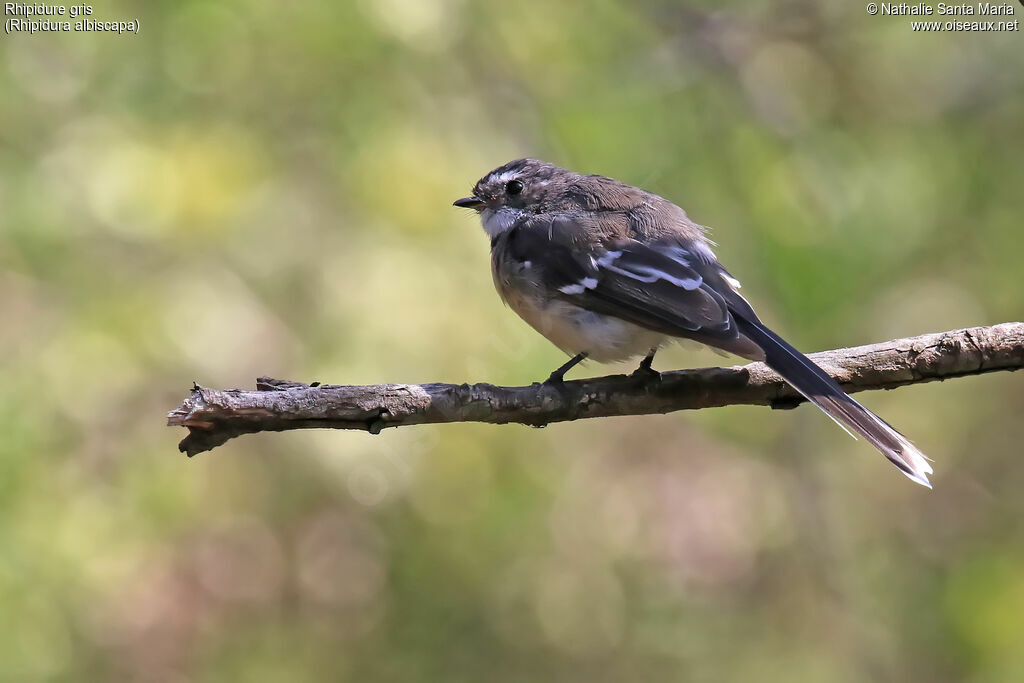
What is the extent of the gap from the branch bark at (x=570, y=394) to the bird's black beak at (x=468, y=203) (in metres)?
1.69

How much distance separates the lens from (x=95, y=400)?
4.42 meters

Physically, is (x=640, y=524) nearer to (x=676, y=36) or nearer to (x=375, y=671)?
(x=375, y=671)

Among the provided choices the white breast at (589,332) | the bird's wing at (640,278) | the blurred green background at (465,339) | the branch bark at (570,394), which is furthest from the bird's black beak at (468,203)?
the branch bark at (570,394)

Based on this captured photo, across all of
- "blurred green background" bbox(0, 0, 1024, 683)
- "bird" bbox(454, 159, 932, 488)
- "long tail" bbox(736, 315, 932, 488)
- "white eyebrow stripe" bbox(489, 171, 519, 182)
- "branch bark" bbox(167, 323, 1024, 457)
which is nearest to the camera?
"branch bark" bbox(167, 323, 1024, 457)

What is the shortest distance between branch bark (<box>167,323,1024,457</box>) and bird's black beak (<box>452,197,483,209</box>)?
66.7 inches

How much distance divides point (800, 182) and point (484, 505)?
231cm

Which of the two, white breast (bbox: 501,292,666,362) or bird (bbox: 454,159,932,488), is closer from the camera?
bird (bbox: 454,159,932,488)

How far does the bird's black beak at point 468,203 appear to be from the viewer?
15.8ft

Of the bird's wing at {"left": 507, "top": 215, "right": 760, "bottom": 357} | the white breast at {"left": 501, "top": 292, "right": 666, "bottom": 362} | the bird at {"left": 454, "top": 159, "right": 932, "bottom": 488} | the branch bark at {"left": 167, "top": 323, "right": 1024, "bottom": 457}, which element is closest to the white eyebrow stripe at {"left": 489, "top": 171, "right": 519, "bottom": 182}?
the bird at {"left": 454, "top": 159, "right": 932, "bottom": 488}

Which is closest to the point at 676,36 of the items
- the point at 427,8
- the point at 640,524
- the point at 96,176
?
the point at 427,8

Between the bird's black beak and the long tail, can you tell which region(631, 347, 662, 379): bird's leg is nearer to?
the long tail

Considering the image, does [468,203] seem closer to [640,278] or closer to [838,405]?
[640,278]

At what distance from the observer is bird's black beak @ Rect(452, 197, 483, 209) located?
15.8 feet

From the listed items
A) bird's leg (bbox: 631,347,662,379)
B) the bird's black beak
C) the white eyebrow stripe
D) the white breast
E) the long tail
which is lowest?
the long tail
